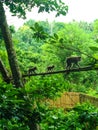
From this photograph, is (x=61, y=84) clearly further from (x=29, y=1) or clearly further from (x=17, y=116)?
(x=17, y=116)

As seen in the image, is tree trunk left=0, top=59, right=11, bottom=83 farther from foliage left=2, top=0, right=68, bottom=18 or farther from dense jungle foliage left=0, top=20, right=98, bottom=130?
foliage left=2, top=0, right=68, bottom=18

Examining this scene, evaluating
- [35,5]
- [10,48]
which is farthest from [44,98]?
[10,48]

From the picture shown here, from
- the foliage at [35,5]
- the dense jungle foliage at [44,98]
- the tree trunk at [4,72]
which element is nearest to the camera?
the dense jungle foliage at [44,98]

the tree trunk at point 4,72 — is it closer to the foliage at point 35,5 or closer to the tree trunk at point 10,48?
the tree trunk at point 10,48

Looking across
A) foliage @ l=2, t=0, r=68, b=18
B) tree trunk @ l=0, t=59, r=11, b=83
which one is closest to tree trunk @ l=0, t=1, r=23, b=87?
Answer: tree trunk @ l=0, t=59, r=11, b=83

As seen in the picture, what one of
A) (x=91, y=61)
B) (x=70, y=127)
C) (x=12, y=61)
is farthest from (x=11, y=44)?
(x=91, y=61)

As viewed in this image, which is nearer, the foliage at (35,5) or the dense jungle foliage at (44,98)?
the dense jungle foliage at (44,98)

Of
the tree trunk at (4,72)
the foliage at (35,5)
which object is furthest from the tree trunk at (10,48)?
the foliage at (35,5)

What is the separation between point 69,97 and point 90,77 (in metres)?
5.50

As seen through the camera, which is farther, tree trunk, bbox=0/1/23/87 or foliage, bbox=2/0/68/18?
foliage, bbox=2/0/68/18

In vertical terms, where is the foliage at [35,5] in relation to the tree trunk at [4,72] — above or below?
above

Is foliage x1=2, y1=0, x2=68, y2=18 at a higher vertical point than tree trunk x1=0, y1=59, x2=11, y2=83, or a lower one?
higher

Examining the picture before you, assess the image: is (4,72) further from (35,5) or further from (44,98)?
(44,98)

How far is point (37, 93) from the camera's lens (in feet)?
11.2
